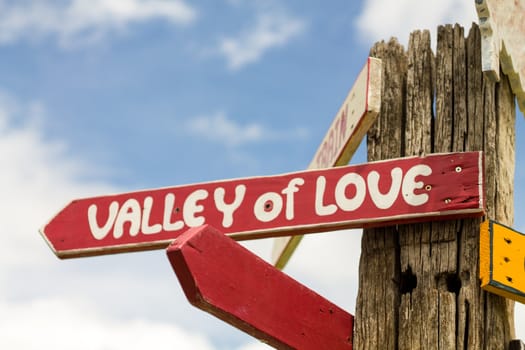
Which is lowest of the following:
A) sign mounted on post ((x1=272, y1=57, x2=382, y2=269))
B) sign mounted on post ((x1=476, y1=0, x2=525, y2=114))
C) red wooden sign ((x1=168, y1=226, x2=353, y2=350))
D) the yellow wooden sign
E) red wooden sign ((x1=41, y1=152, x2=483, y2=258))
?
red wooden sign ((x1=168, y1=226, x2=353, y2=350))

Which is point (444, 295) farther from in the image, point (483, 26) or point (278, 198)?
point (483, 26)

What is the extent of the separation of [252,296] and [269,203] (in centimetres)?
45

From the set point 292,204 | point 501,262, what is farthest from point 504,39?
point 292,204

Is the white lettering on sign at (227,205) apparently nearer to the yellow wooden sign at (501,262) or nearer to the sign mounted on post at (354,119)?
the sign mounted on post at (354,119)

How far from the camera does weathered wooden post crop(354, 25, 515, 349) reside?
3.16 metres

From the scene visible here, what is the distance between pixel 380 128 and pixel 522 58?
0.59 meters

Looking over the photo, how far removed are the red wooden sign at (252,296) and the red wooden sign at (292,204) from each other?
279 millimetres

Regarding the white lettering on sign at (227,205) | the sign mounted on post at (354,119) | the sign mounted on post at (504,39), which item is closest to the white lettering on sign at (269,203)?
the white lettering on sign at (227,205)

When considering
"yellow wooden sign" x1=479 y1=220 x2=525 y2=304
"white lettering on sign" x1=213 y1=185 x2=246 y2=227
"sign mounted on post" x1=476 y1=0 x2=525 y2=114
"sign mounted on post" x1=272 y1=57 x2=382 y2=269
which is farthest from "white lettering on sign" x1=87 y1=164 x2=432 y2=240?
"sign mounted on post" x1=476 y1=0 x2=525 y2=114

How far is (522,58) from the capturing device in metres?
3.62

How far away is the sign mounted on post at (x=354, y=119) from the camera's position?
321 centimetres

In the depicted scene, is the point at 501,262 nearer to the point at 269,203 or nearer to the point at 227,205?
the point at 269,203

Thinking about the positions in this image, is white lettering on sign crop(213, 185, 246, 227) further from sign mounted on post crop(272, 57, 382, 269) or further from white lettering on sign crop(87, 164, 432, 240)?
sign mounted on post crop(272, 57, 382, 269)

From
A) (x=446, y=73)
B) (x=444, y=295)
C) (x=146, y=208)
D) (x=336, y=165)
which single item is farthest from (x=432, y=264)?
(x=146, y=208)
